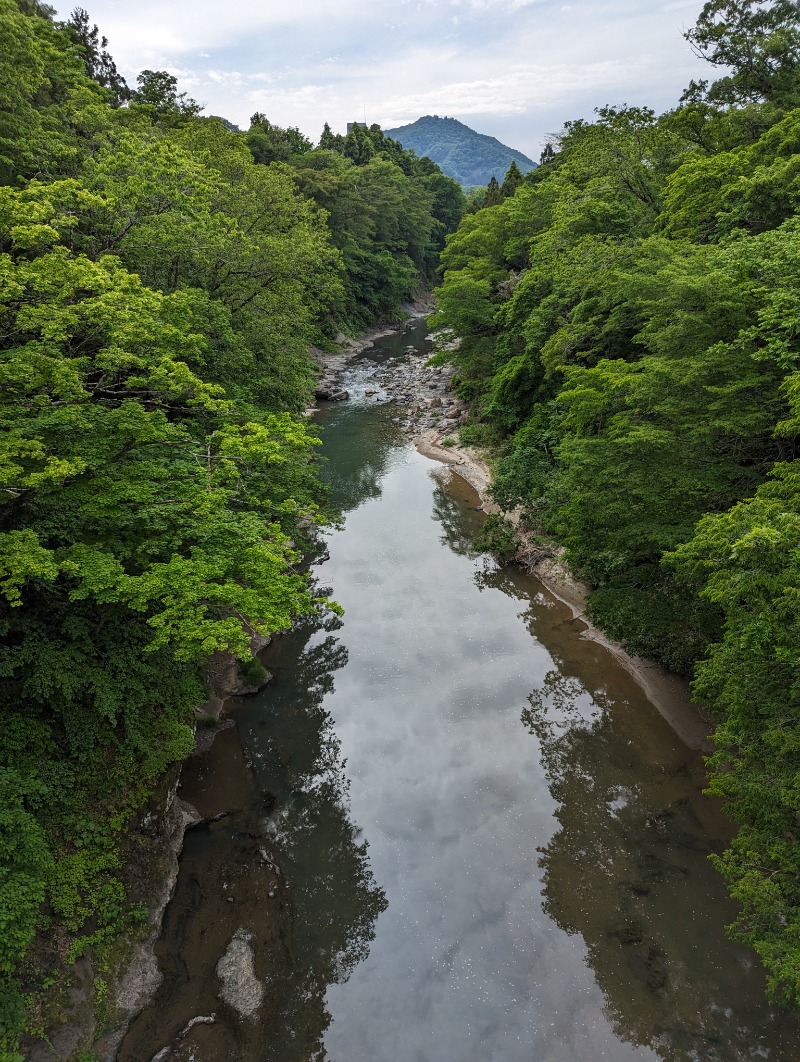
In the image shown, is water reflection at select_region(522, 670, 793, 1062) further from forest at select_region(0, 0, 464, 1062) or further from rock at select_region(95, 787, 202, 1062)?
forest at select_region(0, 0, 464, 1062)

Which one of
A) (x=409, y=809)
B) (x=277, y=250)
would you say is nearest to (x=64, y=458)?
(x=409, y=809)

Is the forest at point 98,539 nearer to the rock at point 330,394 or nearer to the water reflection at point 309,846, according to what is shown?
the water reflection at point 309,846

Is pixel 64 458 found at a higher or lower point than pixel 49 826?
higher

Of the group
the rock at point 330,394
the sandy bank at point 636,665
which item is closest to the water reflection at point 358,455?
the rock at point 330,394

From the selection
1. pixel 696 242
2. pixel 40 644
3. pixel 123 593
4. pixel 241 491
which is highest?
pixel 696 242

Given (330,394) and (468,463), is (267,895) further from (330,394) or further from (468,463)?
(330,394)

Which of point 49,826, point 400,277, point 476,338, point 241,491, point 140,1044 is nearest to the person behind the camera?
point 140,1044

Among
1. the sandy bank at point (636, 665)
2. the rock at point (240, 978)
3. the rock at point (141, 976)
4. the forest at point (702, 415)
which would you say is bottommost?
the rock at point (240, 978)

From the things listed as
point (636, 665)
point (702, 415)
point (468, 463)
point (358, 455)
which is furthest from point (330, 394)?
point (702, 415)

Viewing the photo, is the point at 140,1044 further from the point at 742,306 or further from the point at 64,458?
the point at 742,306
